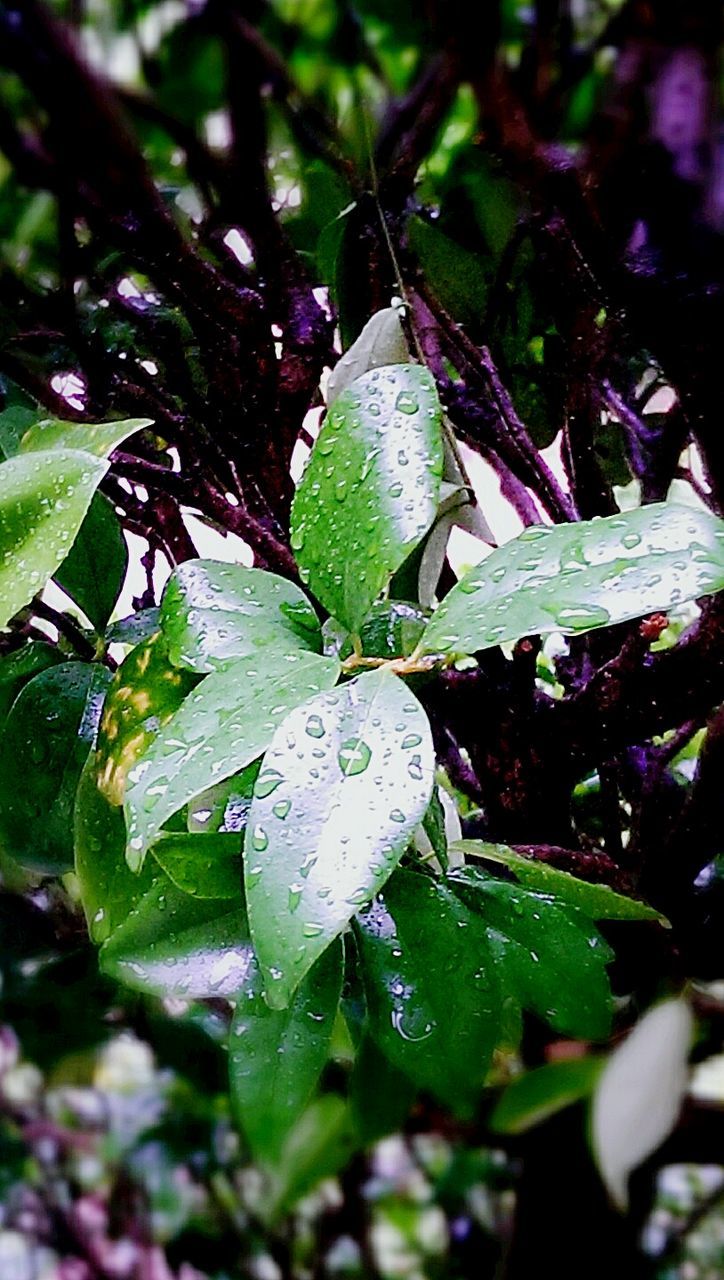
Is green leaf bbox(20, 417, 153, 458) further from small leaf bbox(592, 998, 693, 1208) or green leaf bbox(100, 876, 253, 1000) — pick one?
small leaf bbox(592, 998, 693, 1208)

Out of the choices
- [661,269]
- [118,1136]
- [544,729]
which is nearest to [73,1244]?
[118,1136]

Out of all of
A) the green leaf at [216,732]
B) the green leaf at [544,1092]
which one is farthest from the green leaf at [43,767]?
the green leaf at [544,1092]

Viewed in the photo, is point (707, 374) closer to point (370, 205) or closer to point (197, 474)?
point (370, 205)

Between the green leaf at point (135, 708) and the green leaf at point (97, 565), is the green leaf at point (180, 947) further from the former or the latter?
the green leaf at point (97, 565)

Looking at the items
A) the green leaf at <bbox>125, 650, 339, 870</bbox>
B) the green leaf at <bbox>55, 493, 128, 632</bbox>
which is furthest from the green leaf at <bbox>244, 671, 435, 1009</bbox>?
the green leaf at <bbox>55, 493, 128, 632</bbox>

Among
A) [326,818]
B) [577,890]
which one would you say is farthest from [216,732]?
[577,890]

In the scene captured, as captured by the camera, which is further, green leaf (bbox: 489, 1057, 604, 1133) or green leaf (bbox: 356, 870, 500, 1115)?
green leaf (bbox: 356, 870, 500, 1115)
